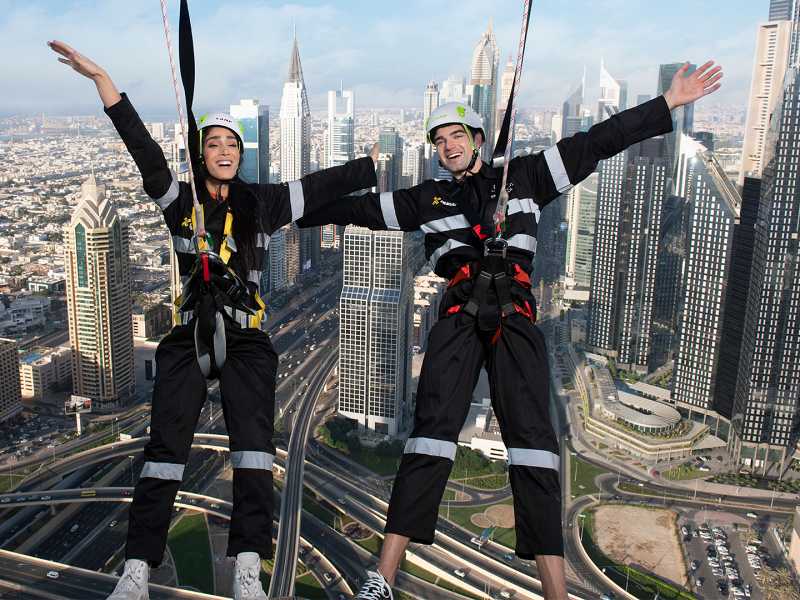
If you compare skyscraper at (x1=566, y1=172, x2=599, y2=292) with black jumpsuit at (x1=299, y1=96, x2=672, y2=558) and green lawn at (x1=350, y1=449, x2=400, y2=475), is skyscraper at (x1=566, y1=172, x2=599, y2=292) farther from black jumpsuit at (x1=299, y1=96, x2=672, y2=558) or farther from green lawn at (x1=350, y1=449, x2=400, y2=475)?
black jumpsuit at (x1=299, y1=96, x2=672, y2=558)

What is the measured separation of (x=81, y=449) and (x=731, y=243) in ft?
65.6

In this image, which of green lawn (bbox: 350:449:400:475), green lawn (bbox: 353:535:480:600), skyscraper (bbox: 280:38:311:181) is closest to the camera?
green lawn (bbox: 353:535:480:600)

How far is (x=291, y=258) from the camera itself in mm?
37750

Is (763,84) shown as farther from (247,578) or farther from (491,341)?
(247,578)

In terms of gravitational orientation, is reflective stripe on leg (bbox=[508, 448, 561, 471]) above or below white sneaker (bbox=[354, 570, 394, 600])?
above

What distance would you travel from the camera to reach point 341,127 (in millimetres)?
53188

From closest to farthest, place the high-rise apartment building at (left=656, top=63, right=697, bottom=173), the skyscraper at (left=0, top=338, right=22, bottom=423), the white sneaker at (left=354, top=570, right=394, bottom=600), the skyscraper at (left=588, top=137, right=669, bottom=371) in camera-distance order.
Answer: the white sneaker at (left=354, top=570, right=394, bottom=600) → the skyscraper at (left=0, top=338, right=22, bottom=423) → the skyscraper at (left=588, top=137, right=669, bottom=371) → the high-rise apartment building at (left=656, top=63, right=697, bottom=173)

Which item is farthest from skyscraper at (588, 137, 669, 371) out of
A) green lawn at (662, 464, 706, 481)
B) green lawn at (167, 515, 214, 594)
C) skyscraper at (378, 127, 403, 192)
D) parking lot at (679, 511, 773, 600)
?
green lawn at (167, 515, 214, 594)

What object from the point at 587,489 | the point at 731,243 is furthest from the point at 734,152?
the point at 587,489

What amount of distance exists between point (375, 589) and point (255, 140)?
43433mm

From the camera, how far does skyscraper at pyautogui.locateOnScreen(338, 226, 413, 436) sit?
19.5 metres

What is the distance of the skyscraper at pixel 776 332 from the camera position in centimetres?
2006

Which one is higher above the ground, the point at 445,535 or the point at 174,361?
the point at 174,361

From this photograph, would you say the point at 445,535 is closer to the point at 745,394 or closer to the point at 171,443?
the point at 745,394
